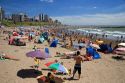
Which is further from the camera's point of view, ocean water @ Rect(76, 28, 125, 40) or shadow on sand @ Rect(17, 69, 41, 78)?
ocean water @ Rect(76, 28, 125, 40)

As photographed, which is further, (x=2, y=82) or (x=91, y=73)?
(x=91, y=73)

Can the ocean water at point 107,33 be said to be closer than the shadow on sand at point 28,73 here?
No

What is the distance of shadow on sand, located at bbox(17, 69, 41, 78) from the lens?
1186cm

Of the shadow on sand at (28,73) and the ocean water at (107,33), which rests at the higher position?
the shadow on sand at (28,73)

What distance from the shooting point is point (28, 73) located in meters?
12.5

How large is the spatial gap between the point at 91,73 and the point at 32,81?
4.40 meters

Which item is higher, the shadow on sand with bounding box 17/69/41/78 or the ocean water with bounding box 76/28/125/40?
the shadow on sand with bounding box 17/69/41/78

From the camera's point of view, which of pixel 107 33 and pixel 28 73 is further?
pixel 107 33

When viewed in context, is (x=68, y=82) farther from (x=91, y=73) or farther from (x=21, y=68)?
(x=21, y=68)

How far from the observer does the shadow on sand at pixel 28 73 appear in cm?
1186

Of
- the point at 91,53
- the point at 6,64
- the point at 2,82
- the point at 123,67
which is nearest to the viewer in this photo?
the point at 2,82

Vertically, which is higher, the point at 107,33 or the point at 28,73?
the point at 28,73

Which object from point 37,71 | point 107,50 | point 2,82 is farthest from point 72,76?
point 107,50

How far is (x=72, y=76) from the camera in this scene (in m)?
12.3
